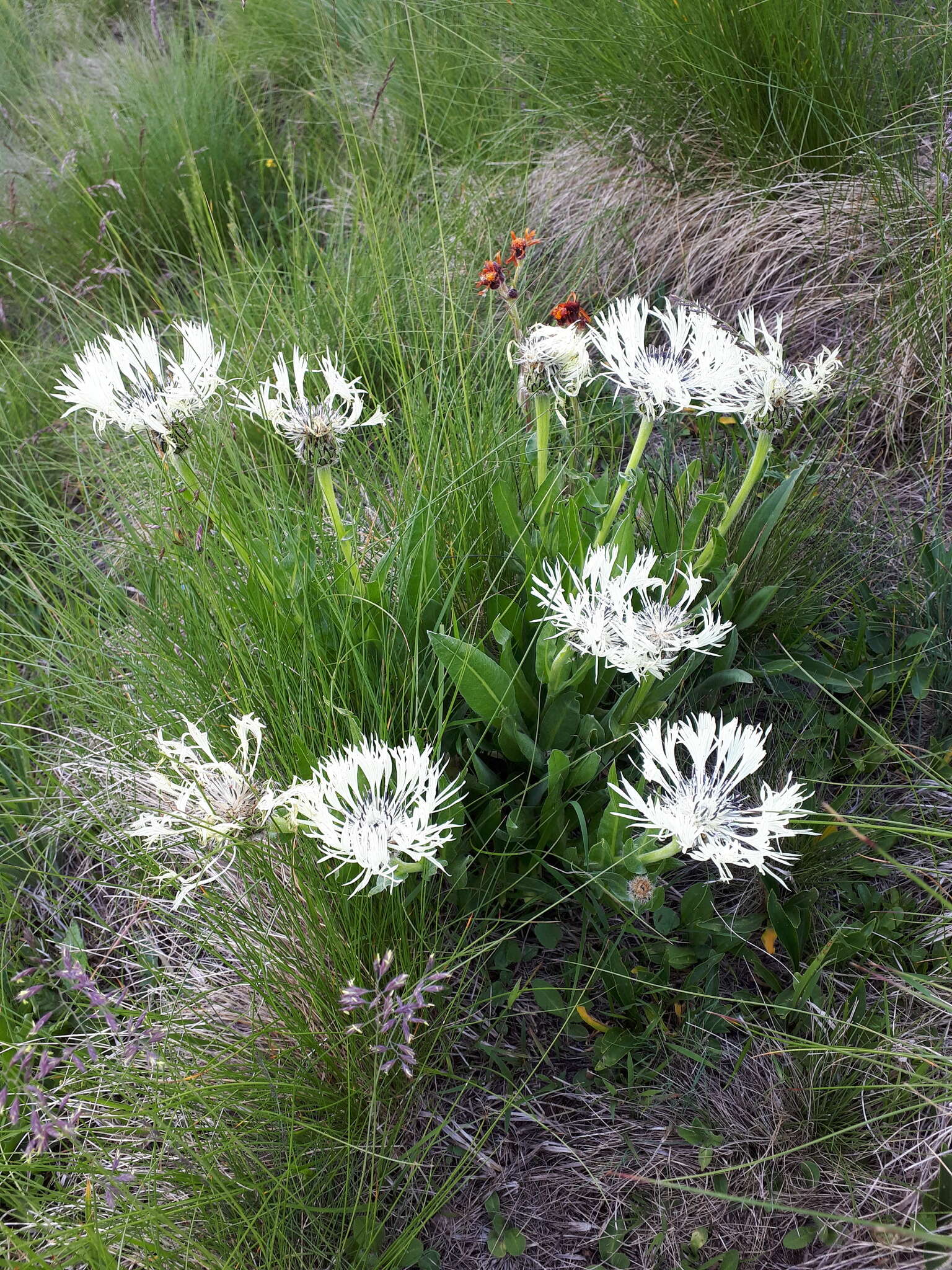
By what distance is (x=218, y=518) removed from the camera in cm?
153

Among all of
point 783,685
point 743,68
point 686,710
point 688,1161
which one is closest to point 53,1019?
point 688,1161

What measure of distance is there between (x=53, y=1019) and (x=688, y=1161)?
3.75ft

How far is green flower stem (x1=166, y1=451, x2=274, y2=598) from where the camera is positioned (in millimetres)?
1504

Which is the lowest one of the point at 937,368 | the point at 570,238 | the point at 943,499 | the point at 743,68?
the point at 943,499

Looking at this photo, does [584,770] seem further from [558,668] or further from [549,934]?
[549,934]

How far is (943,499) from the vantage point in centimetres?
211

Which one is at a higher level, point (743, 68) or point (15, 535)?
point (743, 68)

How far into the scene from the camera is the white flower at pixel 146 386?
1426 millimetres

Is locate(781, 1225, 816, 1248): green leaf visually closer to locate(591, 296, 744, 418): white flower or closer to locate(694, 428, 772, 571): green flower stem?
locate(694, 428, 772, 571): green flower stem

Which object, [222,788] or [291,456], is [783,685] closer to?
[222,788]

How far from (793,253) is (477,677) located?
1821 millimetres

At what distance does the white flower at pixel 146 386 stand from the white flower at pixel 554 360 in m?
0.49

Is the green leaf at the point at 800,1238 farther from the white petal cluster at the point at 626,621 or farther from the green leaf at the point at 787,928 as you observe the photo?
the white petal cluster at the point at 626,621

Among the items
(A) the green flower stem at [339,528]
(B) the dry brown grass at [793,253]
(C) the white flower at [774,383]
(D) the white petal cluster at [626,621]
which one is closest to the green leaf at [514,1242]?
(D) the white petal cluster at [626,621]
